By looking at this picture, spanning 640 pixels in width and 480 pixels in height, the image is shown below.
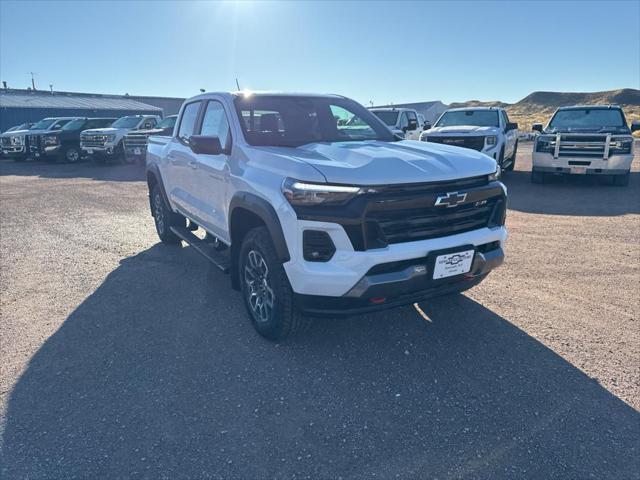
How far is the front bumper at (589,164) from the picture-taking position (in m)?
9.81

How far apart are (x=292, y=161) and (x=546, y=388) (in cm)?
224

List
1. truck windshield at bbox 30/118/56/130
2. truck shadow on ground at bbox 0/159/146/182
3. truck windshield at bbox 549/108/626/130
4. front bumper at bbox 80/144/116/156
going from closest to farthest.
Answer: truck windshield at bbox 549/108/626/130 < truck shadow on ground at bbox 0/159/146/182 < front bumper at bbox 80/144/116/156 < truck windshield at bbox 30/118/56/130

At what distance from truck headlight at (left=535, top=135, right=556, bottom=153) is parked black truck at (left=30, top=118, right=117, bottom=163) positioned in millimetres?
17404

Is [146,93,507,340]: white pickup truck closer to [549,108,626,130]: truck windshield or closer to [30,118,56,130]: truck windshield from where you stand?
[549,108,626,130]: truck windshield

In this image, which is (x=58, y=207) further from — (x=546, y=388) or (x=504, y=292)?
(x=546, y=388)

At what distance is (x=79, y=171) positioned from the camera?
1641 centimetres

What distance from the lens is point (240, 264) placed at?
3.60m

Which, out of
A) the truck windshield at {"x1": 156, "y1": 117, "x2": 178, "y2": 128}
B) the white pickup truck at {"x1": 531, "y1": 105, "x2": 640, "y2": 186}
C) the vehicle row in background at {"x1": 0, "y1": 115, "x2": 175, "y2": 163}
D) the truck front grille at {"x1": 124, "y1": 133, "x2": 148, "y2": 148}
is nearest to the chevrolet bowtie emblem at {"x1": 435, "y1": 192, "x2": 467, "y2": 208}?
the white pickup truck at {"x1": 531, "y1": 105, "x2": 640, "y2": 186}

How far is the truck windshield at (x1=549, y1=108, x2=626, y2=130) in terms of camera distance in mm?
10630

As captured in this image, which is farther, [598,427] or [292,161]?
[292,161]

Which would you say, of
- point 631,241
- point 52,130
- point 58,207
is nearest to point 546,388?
point 631,241

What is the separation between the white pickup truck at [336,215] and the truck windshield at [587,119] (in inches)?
Answer: 356

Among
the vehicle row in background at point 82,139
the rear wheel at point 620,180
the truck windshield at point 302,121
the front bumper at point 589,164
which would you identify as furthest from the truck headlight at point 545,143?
the vehicle row in background at point 82,139

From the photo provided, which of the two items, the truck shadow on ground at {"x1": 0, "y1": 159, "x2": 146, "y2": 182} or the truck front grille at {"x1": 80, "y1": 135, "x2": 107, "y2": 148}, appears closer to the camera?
the truck shadow on ground at {"x1": 0, "y1": 159, "x2": 146, "y2": 182}
